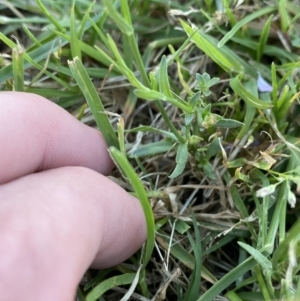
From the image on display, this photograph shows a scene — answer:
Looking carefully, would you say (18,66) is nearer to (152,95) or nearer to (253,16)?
(152,95)

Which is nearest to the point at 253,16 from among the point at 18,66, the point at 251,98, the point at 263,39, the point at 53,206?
the point at 263,39

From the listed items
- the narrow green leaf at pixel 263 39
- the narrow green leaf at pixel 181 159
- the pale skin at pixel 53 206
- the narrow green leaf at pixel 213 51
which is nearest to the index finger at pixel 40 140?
the pale skin at pixel 53 206

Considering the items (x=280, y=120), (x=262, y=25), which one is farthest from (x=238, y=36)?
(x=280, y=120)

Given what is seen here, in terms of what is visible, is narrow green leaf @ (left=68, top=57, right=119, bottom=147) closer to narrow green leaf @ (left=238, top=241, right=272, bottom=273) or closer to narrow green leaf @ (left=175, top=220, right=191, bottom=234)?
narrow green leaf @ (left=175, top=220, right=191, bottom=234)

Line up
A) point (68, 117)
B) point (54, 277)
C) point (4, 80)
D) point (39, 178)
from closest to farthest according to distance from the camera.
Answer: point (54, 277), point (39, 178), point (68, 117), point (4, 80)

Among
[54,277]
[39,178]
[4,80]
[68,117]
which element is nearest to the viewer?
[54,277]

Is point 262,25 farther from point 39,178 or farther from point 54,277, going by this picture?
point 54,277

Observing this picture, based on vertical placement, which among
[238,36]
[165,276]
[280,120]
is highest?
[238,36]
